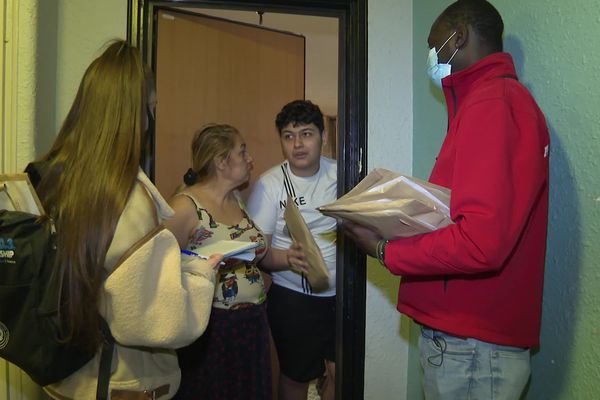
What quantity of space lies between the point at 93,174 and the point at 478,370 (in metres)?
0.97

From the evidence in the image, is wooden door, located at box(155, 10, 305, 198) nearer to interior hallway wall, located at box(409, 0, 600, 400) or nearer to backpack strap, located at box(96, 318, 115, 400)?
backpack strap, located at box(96, 318, 115, 400)

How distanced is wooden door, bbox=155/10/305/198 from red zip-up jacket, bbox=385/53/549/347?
5.76 ft

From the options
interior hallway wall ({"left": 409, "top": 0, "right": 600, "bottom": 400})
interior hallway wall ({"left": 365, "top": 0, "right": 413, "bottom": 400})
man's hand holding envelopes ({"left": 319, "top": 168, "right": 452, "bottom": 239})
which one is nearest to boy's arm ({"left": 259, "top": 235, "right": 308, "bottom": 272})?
interior hallway wall ({"left": 365, "top": 0, "right": 413, "bottom": 400})

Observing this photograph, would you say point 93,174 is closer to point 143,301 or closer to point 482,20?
point 143,301

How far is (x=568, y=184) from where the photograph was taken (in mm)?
1024

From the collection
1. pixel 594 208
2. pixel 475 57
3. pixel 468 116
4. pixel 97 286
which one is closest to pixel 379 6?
pixel 475 57

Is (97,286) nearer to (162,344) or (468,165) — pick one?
(162,344)

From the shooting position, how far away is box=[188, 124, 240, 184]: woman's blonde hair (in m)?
1.90

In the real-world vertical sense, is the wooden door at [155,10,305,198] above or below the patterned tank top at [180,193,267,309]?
above

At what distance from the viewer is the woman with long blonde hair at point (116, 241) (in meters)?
0.92

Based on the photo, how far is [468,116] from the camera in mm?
947

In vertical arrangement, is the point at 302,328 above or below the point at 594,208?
below

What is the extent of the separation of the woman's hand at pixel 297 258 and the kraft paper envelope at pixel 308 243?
30 mm

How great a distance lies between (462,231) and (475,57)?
1.54 feet
